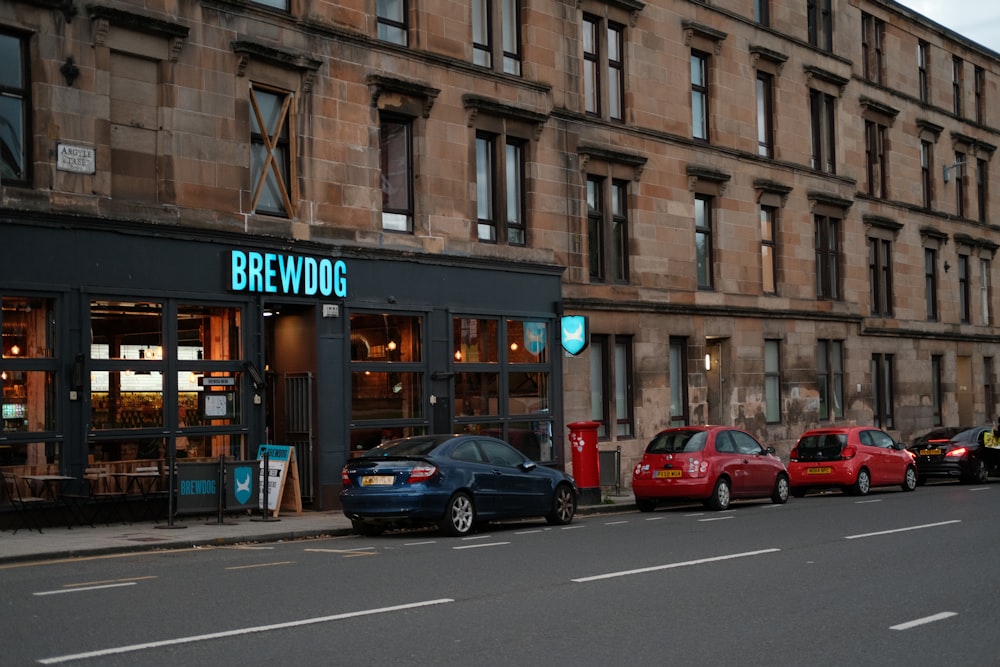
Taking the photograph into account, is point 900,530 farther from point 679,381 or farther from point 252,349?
point 679,381

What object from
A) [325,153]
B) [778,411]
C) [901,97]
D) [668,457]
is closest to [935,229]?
[901,97]

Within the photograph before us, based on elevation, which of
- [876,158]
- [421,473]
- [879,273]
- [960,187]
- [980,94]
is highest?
[980,94]

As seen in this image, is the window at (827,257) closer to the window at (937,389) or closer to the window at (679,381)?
the window at (679,381)

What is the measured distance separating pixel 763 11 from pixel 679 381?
11373mm

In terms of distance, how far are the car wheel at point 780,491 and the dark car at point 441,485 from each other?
6.90 m

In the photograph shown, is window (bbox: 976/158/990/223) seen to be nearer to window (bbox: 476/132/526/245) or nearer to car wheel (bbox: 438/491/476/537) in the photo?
window (bbox: 476/132/526/245)

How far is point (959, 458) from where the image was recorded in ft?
99.9

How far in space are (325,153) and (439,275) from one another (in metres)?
3.49

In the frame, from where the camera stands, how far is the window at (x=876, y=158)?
4081cm

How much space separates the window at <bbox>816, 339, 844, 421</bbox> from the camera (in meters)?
37.4

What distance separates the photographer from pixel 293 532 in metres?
18.1

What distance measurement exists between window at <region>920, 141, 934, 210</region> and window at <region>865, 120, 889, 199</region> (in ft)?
10.1

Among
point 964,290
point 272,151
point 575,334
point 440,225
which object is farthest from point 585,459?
point 964,290

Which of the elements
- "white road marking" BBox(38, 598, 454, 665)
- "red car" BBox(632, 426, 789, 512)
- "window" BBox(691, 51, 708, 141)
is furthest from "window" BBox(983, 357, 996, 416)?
"white road marking" BBox(38, 598, 454, 665)
